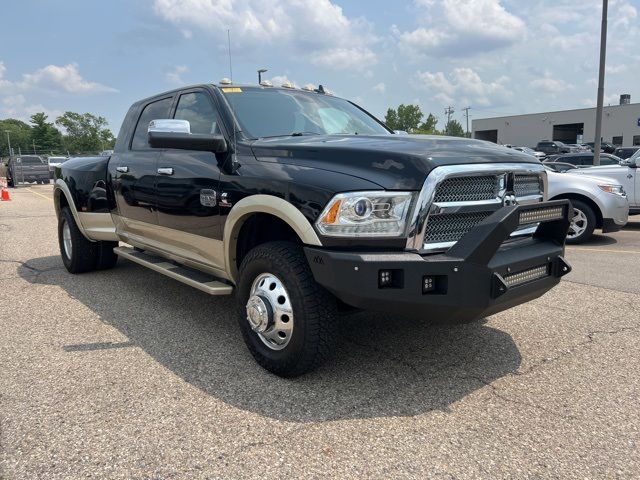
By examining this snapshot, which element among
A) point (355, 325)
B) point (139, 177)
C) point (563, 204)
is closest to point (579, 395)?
point (563, 204)

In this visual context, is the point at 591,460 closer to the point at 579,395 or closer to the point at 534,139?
the point at 579,395

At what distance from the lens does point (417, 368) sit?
351 centimetres

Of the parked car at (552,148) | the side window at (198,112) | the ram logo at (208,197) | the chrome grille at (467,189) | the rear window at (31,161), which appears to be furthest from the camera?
the parked car at (552,148)

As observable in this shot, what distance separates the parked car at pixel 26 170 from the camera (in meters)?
29.8

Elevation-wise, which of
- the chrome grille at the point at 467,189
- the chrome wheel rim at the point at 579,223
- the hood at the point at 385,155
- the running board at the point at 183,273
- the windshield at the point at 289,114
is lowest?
the chrome wheel rim at the point at 579,223

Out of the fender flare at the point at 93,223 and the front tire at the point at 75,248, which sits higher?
the fender flare at the point at 93,223

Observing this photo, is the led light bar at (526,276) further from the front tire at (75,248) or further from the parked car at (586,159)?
the parked car at (586,159)

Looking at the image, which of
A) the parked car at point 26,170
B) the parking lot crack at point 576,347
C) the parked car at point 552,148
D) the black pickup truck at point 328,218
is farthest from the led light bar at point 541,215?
the parked car at point 552,148

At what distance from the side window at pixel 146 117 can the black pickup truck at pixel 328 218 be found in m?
0.47

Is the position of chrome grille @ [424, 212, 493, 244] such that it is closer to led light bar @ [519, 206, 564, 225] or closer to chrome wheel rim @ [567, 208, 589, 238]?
led light bar @ [519, 206, 564, 225]

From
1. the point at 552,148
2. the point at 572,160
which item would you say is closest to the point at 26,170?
the point at 572,160

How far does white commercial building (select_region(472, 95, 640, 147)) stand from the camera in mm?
57188

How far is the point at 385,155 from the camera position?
293 centimetres

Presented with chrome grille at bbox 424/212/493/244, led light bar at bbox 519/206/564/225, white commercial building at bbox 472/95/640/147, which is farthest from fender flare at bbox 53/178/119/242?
white commercial building at bbox 472/95/640/147
